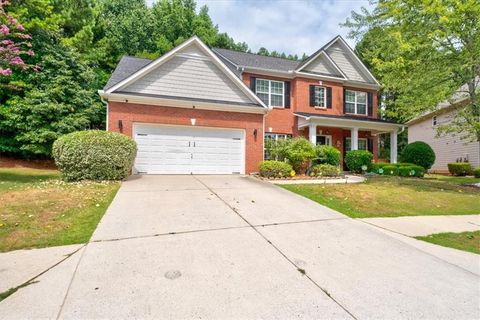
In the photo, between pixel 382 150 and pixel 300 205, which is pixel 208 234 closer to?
pixel 300 205

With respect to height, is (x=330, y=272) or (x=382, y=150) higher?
(x=382, y=150)

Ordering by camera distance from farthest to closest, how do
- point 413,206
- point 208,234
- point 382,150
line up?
point 382,150, point 413,206, point 208,234

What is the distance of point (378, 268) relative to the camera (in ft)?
12.1

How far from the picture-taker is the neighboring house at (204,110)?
38.0 ft

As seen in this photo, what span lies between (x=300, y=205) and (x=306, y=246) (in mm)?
2670

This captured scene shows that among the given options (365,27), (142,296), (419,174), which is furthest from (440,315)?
(365,27)

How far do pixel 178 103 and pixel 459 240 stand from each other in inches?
417

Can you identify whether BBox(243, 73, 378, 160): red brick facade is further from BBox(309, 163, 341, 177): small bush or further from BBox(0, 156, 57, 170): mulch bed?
BBox(0, 156, 57, 170): mulch bed

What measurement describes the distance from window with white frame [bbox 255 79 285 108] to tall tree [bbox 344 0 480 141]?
5.73m

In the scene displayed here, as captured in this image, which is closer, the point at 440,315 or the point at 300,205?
the point at 440,315

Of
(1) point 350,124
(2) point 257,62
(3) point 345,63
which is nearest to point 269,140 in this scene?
(1) point 350,124

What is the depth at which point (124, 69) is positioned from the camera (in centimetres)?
1360

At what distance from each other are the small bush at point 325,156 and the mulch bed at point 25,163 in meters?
16.5

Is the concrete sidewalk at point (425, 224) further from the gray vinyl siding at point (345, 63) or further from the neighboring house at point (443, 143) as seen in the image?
the neighboring house at point (443, 143)
